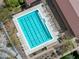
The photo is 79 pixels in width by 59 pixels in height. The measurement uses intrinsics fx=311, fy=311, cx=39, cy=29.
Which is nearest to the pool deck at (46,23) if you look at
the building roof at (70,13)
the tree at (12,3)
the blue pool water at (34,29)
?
the blue pool water at (34,29)

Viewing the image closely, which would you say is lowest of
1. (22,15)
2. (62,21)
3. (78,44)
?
(78,44)

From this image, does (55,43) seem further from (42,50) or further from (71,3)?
(71,3)

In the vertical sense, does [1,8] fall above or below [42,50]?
above

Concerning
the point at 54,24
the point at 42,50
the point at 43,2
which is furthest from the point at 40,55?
the point at 43,2

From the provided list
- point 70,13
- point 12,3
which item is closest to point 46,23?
point 70,13

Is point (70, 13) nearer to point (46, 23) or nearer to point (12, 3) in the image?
point (46, 23)

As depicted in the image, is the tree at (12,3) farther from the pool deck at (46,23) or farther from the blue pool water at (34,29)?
the blue pool water at (34,29)

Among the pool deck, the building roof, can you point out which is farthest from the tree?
the building roof
